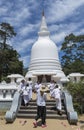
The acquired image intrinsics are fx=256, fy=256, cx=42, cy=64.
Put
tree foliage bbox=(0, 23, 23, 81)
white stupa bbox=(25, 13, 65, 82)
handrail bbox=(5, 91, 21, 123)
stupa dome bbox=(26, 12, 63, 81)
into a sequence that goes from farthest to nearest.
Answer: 1. tree foliage bbox=(0, 23, 23, 81)
2. stupa dome bbox=(26, 12, 63, 81)
3. white stupa bbox=(25, 13, 65, 82)
4. handrail bbox=(5, 91, 21, 123)

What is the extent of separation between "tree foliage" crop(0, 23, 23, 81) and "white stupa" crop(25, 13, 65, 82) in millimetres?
9270

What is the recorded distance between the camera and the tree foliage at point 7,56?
4303cm

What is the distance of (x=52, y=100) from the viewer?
16.5 meters

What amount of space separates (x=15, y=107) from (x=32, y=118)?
119 cm

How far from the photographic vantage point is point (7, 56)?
44.0 meters

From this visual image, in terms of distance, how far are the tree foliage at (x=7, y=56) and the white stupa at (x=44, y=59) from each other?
30.4 ft

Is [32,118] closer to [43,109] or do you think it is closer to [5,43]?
[43,109]

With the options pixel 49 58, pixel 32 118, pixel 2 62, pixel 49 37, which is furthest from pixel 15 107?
pixel 2 62

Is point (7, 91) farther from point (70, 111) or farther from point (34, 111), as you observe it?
point (70, 111)

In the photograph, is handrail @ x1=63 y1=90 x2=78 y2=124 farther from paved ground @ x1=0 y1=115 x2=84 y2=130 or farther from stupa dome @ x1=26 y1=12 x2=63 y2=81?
stupa dome @ x1=26 y1=12 x2=63 y2=81

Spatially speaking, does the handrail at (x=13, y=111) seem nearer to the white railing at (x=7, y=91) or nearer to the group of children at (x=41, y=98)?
the group of children at (x=41, y=98)

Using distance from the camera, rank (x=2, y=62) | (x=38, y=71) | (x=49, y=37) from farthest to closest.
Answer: (x=2, y=62) → (x=49, y=37) → (x=38, y=71)

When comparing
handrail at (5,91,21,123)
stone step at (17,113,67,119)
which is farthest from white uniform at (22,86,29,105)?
stone step at (17,113,67,119)

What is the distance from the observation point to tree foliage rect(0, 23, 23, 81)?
43.0 meters
